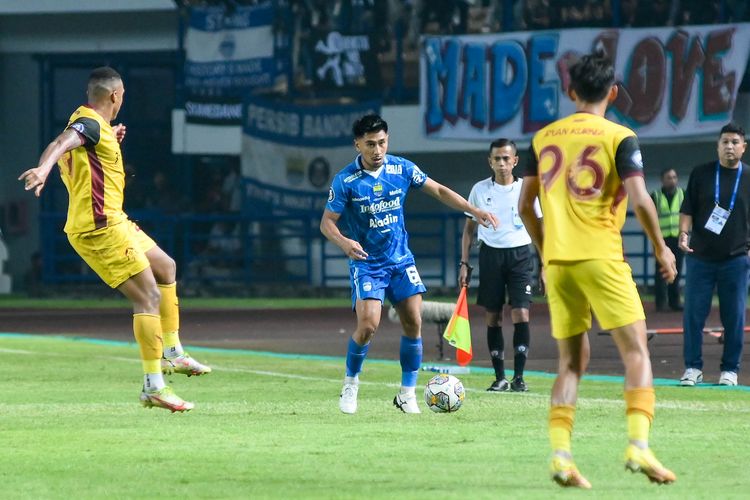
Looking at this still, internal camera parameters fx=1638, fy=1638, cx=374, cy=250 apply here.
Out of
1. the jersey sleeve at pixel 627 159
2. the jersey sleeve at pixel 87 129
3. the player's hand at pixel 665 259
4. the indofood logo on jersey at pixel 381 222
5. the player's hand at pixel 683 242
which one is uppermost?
the jersey sleeve at pixel 627 159

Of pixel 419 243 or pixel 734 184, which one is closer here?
pixel 734 184

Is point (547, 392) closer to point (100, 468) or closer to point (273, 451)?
point (273, 451)


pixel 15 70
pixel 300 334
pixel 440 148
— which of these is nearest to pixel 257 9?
pixel 440 148

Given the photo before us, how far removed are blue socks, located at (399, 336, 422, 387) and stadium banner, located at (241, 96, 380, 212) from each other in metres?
22.8

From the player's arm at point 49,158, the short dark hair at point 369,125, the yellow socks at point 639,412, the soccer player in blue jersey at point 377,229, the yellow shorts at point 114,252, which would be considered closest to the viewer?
the yellow socks at point 639,412

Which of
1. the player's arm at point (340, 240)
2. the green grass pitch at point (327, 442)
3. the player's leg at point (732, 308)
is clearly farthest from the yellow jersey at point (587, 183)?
the player's leg at point (732, 308)

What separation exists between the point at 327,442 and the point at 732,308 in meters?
5.75

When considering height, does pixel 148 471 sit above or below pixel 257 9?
below

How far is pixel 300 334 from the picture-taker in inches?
910

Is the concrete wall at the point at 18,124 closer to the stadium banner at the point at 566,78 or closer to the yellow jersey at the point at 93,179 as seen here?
the stadium banner at the point at 566,78

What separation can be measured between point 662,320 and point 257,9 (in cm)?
1520

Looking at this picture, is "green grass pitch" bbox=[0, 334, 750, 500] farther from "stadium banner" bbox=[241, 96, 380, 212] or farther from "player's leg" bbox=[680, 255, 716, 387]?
"stadium banner" bbox=[241, 96, 380, 212]

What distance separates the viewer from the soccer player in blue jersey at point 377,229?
39.7 feet

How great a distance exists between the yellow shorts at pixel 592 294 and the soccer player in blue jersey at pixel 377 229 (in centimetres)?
358
